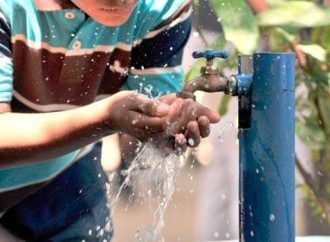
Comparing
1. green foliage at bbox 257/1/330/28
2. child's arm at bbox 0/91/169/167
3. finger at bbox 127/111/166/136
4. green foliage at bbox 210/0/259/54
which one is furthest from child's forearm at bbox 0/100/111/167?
green foliage at bbox 257/1/330/28

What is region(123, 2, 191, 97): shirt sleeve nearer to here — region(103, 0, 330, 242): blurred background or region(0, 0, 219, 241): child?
region(0, 0, 219, 241): child

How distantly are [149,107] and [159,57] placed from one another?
1.31 feet

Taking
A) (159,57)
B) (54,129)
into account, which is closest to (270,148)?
(54,129)

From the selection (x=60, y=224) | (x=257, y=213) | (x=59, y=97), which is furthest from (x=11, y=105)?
(x=257, y=213)

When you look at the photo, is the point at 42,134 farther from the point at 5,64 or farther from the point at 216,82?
the point at 216,82

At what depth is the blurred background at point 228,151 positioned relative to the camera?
175 centimetres

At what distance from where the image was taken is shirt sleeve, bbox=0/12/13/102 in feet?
4.03

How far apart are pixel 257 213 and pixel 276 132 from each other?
0.10 m

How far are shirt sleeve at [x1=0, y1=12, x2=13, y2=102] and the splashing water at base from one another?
0.22m

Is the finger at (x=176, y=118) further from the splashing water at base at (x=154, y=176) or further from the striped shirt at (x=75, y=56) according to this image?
the striped shirt at (x=75, y=56)

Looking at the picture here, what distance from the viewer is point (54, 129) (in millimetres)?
1189

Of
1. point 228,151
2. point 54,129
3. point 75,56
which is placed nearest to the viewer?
point 54,129

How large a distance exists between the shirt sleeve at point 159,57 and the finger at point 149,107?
33 cm

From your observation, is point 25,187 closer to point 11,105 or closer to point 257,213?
point 11,105
